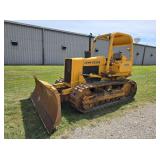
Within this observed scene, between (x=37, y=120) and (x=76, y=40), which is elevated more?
(x=76, y=40)

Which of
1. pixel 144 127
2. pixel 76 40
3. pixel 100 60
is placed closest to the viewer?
pixel 144 127

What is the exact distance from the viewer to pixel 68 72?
597 cm

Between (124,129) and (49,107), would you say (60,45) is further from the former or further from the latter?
(124,129)

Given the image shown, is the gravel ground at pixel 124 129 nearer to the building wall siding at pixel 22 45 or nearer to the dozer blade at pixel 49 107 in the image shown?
the dozer blade at pixel 49 107

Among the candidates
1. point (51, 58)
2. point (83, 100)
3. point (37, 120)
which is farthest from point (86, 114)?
point (51, 58)

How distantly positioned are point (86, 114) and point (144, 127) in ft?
5.40

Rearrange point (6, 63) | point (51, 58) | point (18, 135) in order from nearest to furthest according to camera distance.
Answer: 1. point (18, 135)
2. point (6, 63)
3. point (51, 58)

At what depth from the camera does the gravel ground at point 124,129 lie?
4.10 m

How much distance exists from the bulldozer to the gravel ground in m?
0.85

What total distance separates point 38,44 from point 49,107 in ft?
53.6

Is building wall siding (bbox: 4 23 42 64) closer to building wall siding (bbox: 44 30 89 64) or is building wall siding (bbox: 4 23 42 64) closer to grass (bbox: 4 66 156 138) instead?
building wall siding (bbox: 44 30 89 64)

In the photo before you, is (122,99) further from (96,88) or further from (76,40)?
(76,40)

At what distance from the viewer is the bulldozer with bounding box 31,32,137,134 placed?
5.20 meters

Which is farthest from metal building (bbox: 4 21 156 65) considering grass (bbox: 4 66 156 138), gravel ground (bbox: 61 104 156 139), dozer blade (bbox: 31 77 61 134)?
gravel ground (bbox: 61 104 156 139)
